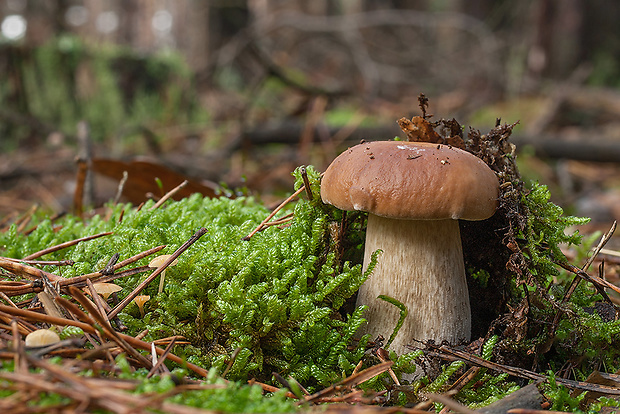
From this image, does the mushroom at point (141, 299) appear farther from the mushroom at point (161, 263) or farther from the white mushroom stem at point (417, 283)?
the white mushroom stem at point (417, 283)

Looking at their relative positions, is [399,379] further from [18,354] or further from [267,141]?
[267,141]

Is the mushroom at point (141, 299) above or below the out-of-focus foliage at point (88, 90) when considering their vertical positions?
below

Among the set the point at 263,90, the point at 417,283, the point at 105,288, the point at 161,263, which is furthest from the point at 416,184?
the point at 263,90

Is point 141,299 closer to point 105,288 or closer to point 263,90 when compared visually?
point 105,288

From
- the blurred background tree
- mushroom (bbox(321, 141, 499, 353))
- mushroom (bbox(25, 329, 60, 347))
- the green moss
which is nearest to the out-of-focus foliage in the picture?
the blurred background tree

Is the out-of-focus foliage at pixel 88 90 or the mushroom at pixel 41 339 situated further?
the out-of-focus foliage at pixel 88 90

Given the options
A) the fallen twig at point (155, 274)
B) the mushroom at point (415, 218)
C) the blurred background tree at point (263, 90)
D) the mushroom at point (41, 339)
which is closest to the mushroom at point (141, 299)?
the fallen twig at point (155, 274)

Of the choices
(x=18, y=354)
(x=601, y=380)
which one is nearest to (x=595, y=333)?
(x=601, y=380)
